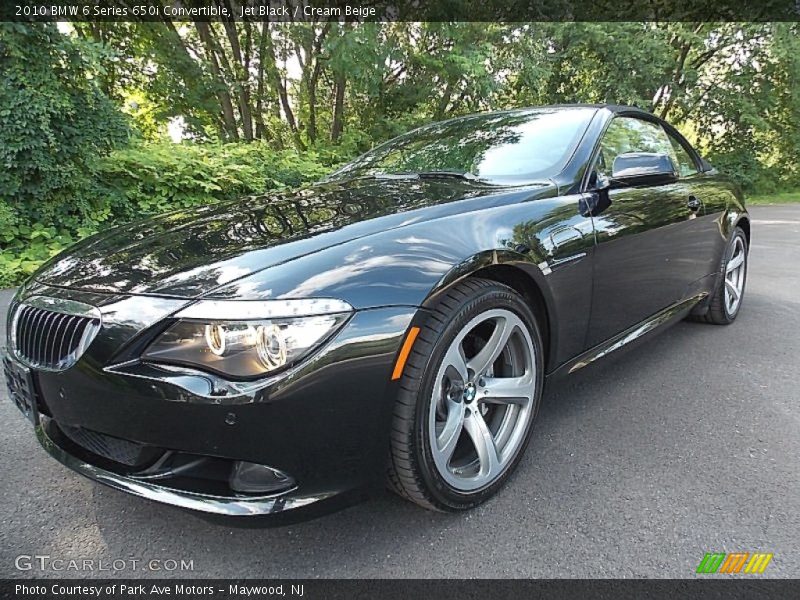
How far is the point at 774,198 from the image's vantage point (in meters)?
17.0

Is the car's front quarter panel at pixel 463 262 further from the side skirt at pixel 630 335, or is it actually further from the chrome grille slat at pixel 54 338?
the chrome grille slat at pixel 54 338

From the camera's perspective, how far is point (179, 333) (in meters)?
1.39

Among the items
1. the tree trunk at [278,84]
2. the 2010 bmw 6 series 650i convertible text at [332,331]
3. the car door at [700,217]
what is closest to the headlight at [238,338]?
the 2010 bmw 6 series 650i convertible text at [332,331]

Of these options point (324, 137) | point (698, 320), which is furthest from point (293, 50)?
point (698, 320)

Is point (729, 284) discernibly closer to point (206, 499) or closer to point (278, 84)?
point (206, 499)

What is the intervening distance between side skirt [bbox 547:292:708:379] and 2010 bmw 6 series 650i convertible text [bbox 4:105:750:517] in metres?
0.02

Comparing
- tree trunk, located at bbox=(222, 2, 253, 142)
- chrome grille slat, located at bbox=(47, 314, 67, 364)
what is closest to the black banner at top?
tree trunk, located at bbox=(222, 2, 253, 142)

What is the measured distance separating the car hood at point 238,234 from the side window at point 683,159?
5.27ft

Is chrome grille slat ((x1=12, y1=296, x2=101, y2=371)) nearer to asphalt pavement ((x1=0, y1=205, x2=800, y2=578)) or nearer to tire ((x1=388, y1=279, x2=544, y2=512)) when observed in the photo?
asphalt pavement ((x1=0, y1=205, x2=800, y2=578))

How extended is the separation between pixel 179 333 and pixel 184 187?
6111mm

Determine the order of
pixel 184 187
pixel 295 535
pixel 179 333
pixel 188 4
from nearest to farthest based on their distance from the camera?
pixel 179 333 < pixel 295 535 < pixel 184 187 < pixel 188 4

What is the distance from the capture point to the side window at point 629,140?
2557mm

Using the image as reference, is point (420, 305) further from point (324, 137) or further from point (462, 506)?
point (324, 137)

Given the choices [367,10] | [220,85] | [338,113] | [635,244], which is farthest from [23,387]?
[338,113]
